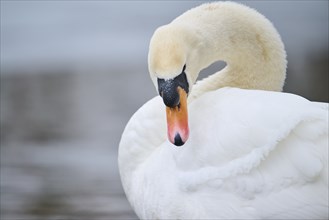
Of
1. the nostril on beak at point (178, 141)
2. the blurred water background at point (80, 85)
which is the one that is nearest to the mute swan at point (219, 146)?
the nostril on beak at point (178, 141)

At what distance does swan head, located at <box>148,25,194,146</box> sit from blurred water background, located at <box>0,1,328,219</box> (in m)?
1.20

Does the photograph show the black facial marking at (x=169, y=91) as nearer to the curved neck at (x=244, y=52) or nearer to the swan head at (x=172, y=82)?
the swan head at (x=172, y=82)

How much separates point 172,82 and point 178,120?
0.38 ft

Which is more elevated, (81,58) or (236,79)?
(81,58)

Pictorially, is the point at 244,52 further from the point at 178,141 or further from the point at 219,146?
the point at 178,141

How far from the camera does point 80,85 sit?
18.9ft

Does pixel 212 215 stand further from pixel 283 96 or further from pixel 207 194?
pixel 283 96

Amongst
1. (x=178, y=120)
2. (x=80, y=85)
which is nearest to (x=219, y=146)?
(x=178, y=120)

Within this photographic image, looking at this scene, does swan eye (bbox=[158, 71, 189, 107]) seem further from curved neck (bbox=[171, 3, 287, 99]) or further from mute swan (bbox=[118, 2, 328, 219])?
curved neck (bbox=[171, 3, 287, 99])

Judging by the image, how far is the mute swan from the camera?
254cm

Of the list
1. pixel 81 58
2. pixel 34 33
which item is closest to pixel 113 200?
pixel 81 58

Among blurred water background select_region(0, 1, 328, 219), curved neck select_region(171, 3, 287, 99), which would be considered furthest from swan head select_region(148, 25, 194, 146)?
blurred water background select_region(0, 1, 328, 219)

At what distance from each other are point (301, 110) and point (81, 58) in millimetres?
3887

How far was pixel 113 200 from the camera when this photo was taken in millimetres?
3918
